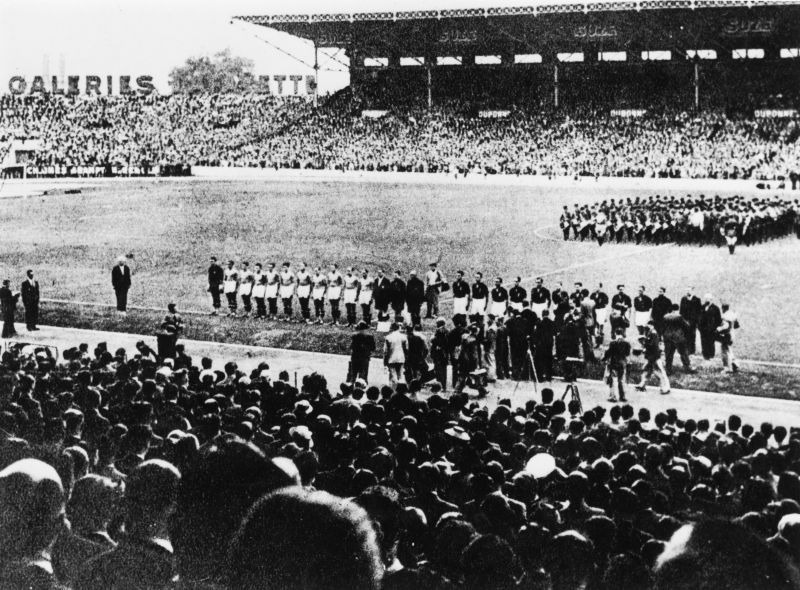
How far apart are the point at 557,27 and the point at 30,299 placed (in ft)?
137

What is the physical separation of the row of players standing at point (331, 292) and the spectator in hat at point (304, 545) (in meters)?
15.0

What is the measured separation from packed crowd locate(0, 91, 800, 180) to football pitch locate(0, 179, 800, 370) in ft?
20.2

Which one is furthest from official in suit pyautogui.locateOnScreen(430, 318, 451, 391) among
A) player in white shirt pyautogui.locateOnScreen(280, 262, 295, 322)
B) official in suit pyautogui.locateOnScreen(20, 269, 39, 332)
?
official in suit pyautogui.locateOnScreen(20, 269, 39, 332)

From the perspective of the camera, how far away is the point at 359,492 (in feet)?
18.6

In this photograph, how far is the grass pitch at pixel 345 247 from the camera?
20.0 m

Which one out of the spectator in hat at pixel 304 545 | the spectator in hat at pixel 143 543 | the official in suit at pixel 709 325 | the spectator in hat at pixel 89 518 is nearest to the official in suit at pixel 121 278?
the official in suit at pixel 709 325

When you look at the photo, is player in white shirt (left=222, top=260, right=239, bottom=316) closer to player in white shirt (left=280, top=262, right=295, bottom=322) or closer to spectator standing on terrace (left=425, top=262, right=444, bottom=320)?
player in white shirt (left=280, top=262, right=295, bottom=322)

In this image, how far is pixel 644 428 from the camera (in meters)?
8.23

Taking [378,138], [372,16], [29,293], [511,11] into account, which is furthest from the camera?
[378,138]

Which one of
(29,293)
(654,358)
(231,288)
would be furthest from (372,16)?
(654,358)

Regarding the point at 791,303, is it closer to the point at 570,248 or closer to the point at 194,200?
the point at 570,248

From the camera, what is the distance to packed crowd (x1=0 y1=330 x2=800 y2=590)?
8.86ft

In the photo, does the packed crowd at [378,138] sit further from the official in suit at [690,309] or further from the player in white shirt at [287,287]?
the player in white shirt at [287,287]

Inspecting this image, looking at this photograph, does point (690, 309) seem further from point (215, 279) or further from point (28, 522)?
point (28, 522)
